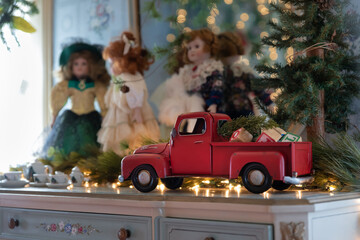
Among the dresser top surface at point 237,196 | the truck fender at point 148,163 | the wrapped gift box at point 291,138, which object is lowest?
the dresser top surface at point 237,196

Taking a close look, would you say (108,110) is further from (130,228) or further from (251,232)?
(251,232)

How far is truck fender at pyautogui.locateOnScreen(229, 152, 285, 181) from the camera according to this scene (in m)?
1.23

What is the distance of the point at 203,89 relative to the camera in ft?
7.13

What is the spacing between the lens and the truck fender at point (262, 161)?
123 cm

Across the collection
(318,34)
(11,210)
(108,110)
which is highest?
(318,34)

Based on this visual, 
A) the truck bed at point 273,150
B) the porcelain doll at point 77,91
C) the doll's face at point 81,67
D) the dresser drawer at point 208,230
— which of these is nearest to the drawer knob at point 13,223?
the dresser drawer at point 208,230

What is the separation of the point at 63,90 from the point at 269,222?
5.81ft

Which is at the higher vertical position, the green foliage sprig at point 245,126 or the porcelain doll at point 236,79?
the porcelain doll at point 236,79

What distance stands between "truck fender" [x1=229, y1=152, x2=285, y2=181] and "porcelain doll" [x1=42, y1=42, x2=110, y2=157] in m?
1.39

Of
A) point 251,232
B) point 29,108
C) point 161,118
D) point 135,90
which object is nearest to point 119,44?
point 135,90

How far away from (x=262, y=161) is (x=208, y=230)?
0.23 meters

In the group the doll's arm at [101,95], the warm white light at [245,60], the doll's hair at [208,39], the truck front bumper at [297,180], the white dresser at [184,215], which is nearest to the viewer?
the white dresser at [184,215]

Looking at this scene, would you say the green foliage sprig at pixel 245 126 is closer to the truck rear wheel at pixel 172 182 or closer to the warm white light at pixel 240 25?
the truck rear wheel at pixel 172 182

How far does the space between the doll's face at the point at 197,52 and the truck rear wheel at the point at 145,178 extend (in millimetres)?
896
